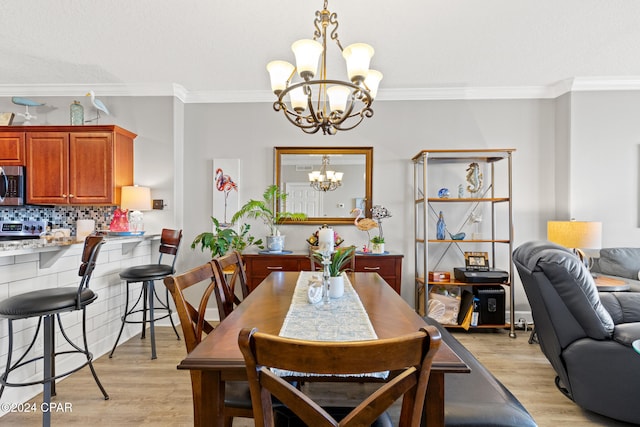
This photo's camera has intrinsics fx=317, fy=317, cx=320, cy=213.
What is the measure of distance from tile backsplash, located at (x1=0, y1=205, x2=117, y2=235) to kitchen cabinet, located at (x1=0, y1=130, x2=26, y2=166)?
1.78 feet

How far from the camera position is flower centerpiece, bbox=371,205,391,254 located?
133 inches

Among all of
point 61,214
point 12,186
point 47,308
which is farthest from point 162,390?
point 12,186

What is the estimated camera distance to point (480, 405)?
3.91ft

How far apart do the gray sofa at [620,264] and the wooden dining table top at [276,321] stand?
261 centimetres

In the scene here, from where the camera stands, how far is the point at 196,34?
8.37 ft

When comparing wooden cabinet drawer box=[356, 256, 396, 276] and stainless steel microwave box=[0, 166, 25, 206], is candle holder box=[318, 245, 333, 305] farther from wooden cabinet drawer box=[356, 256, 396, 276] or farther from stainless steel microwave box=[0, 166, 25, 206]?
stainless steel microwave box=[0, 166, 25, 206]

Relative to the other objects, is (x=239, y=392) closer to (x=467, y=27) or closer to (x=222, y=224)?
(x=222, y=224)

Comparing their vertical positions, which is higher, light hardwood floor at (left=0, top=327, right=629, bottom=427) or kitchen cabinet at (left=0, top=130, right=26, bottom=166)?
kitchen cabinet at (left=0, top=130, right=26, bottom=166)

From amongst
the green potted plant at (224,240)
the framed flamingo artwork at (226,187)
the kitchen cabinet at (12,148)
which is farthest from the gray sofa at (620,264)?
the kitchen cabinet at (12,148)

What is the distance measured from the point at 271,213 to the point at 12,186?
2675 mm

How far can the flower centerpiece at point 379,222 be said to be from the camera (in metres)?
3.38

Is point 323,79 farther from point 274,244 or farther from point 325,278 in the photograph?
point 274,244

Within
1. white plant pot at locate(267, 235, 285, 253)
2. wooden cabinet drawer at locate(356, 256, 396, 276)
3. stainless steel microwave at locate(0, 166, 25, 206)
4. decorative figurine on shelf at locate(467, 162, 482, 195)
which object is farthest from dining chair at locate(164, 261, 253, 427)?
stainless steel microwave at locate(0, 166, 25, 206)

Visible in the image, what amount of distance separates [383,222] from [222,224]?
1.85m
